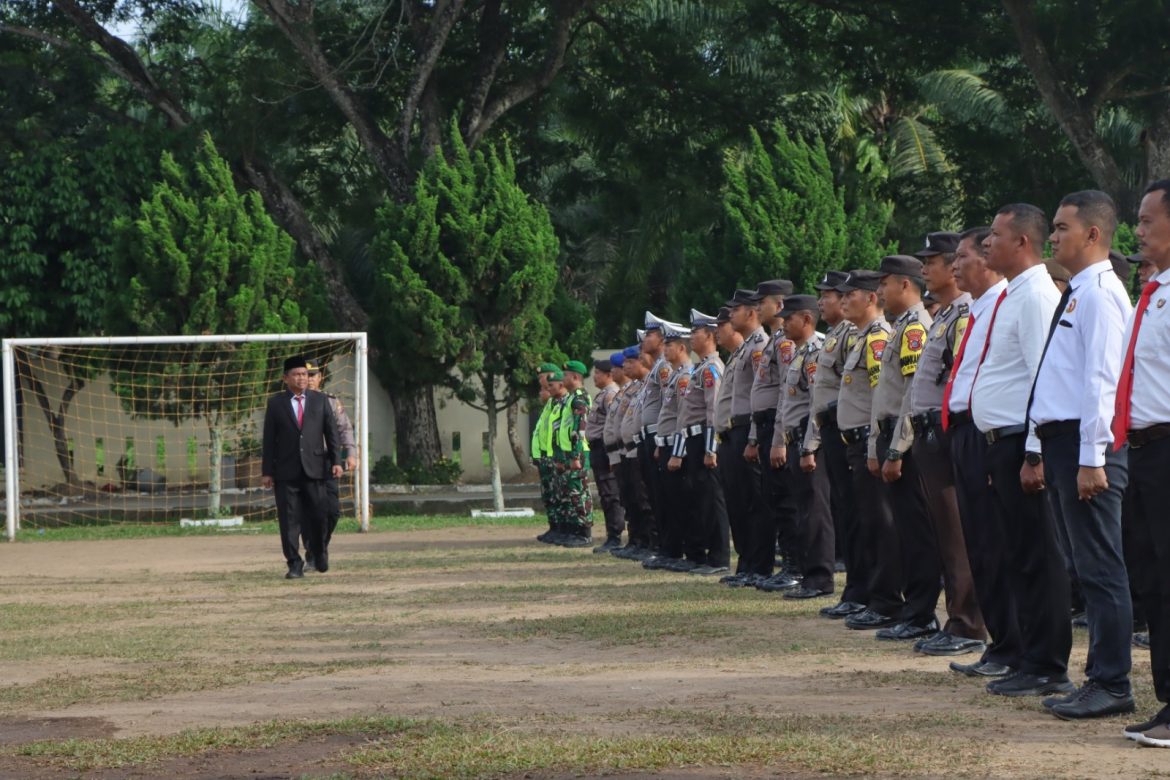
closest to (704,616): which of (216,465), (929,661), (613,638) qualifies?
(613,638)

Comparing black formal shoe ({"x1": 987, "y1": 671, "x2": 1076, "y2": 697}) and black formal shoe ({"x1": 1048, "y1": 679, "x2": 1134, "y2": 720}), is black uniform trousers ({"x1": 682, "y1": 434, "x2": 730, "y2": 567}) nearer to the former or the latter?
black formal shoe ({"x1": 987, "y1": 671, "x2": 1076, "y2": 697})

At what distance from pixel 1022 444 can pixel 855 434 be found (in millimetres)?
3029

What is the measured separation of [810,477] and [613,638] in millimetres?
2550

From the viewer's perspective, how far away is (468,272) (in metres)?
25.7

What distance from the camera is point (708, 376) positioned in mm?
14141

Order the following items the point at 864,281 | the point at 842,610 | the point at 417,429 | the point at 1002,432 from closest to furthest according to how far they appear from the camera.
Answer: the point at 1002,432 < the point at 864,281 < the point at 842,610 < the point at 417,429

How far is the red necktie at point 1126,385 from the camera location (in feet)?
20.4

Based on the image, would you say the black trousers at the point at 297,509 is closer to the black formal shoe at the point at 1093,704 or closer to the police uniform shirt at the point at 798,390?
the police uniform shirt at the point at 798,390

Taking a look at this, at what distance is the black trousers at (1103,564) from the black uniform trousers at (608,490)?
38.4 ft

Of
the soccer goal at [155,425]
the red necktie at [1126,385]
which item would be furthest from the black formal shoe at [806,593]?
the soccer goal at [155,425]

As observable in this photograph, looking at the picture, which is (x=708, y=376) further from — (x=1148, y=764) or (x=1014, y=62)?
(x=1014, y=62)

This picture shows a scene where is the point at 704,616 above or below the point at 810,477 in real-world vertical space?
below

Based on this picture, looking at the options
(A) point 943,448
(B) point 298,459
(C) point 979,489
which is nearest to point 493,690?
(C) point 979,489

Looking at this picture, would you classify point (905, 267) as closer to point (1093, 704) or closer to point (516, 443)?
point (1093, 704)
